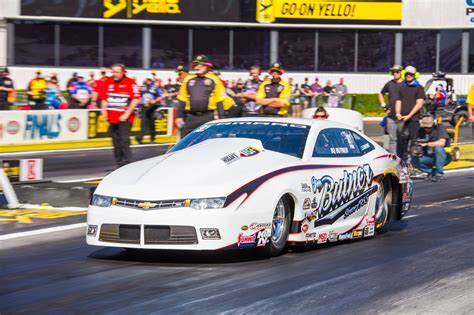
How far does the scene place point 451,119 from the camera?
34.5 metres

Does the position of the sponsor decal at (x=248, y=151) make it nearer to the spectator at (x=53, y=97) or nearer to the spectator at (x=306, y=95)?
the spectator at (x=53, y=97)

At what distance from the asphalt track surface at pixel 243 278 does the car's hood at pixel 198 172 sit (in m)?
0.65

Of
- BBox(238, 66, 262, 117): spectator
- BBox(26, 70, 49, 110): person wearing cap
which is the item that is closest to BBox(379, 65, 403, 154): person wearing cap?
BBox(238, 66, 262, 117): spectator

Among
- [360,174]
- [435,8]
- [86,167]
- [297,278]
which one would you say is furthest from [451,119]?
[297,278]

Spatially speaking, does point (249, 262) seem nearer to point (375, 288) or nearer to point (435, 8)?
point (375, 288)

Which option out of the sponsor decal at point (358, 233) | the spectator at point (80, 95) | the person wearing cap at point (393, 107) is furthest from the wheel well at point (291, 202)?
the spectator at point (80, 95)

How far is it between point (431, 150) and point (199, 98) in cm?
492

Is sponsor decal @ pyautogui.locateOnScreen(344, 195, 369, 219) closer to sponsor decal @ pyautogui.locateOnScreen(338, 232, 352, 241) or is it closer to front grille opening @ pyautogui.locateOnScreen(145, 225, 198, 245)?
sponsor decal @ pyautogui.locateOnScreen(338, 232, 352, 241)

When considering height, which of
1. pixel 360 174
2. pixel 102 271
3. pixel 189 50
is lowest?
pixel 102 271

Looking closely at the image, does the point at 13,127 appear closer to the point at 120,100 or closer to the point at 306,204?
the point at 120,100

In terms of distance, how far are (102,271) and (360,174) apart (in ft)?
10.7

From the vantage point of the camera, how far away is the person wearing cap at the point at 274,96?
16797 mm

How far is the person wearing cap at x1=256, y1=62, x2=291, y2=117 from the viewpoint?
16797 mm

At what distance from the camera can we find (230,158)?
955cm
